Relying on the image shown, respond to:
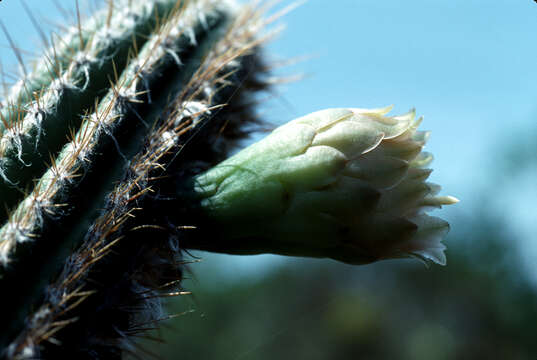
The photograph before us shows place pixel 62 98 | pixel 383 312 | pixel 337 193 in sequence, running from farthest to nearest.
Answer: pixel 383 312, pixel 62 98, pixel 337 193

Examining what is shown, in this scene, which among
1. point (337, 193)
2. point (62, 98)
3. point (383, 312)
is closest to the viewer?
point (337, 193)

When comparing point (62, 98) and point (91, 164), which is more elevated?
point (62, 98)

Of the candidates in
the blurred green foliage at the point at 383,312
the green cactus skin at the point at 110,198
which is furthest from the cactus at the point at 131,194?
→ the blurred green foliage at the point at 383,312

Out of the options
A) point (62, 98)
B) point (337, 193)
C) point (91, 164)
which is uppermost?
point (62, 98)

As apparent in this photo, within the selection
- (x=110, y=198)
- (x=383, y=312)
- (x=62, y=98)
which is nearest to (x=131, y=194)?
(x=110, y=198)

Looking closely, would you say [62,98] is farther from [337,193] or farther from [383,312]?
[383,312]

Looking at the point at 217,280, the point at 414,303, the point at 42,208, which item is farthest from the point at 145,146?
the point at 217,280

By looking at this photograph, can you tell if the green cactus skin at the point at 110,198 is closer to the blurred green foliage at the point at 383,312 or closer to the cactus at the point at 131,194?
the cactus at the point at 131,194
